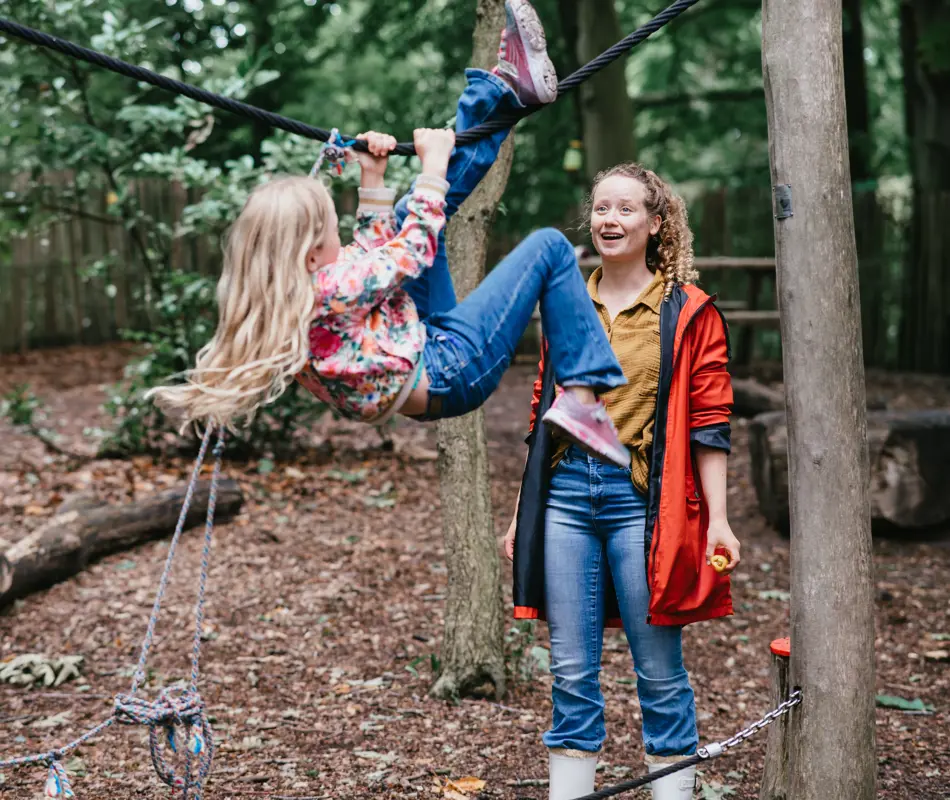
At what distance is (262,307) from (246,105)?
2.35 ft

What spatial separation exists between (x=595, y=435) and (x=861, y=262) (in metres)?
10.4

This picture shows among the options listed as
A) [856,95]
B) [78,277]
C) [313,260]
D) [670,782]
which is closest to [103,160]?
[313,260]

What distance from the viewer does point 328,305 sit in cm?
256

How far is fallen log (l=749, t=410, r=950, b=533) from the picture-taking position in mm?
6301

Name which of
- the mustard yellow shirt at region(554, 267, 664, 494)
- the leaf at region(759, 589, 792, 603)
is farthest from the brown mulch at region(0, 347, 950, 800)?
the mustard yellow shirt at region(554, 267, 664, 494)

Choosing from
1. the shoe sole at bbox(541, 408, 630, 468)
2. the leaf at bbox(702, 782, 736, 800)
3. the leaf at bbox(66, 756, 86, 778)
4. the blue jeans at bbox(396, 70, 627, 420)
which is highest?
the blue jeans at bbox(396, 70, 627, 420)

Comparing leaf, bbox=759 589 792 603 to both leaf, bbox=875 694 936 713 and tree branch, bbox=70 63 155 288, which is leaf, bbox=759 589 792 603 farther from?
tree branch, bbox=70 63 155 288

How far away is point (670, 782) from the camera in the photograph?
9.10 feet

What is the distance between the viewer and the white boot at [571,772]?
9.25 feet

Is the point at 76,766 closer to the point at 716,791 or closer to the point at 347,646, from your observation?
the point at 347,646

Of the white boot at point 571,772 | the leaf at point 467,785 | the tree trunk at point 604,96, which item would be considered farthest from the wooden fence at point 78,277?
the white boot at point 571,772

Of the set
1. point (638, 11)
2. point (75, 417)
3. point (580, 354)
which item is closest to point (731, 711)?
point (580, 354)

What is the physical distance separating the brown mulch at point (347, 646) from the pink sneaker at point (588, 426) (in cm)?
152

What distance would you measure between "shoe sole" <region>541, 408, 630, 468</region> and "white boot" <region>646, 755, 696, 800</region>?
30.4 inches
